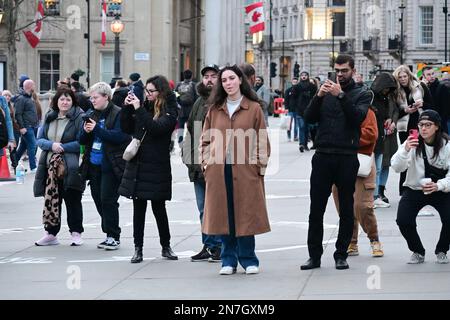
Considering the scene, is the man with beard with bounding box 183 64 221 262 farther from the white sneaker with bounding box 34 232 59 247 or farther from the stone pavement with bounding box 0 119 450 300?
the white sneaker with bounding box 34 232 59 247

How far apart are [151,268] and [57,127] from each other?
3.03 metres

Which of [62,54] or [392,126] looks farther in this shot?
[62,54]

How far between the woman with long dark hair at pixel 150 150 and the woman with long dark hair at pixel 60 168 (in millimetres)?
1737

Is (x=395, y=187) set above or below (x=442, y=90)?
below

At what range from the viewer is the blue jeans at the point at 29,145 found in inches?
1091

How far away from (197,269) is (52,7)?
43.3 m

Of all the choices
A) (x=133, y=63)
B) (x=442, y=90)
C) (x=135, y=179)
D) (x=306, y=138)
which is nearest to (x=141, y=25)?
(x=133, y=63)

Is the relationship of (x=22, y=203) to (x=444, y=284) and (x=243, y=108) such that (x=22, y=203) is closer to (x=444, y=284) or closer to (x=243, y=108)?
(x=243, y=108)

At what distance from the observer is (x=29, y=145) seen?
28.1 m

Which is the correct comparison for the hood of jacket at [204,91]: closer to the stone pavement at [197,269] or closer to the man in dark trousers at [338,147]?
the man in dark trousers at [338,147]

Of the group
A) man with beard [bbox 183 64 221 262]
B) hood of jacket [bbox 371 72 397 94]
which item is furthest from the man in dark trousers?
hood of jacket [bbox 371 72 397 94]

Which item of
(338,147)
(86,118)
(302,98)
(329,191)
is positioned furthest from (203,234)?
(302,98)

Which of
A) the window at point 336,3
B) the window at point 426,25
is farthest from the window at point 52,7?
the window at point 336,3

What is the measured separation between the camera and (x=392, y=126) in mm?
18516
